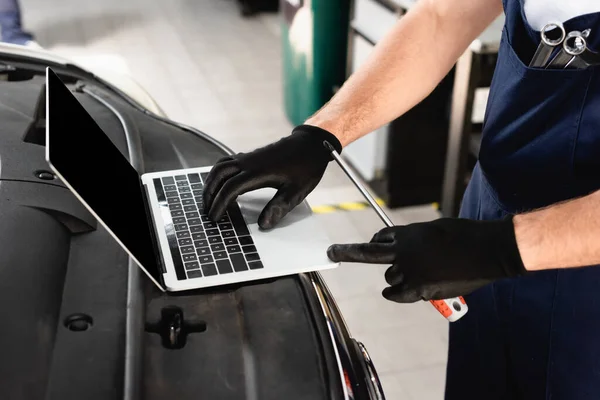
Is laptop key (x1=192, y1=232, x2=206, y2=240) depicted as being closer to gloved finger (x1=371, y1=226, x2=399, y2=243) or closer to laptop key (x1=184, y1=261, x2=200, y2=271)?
laptop key (x1=184, y1=261, x2=200, y2=271)

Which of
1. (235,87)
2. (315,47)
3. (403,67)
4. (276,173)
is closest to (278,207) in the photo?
(276,173)

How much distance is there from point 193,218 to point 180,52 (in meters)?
3.47

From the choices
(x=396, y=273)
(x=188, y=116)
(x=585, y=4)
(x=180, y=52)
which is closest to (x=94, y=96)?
(x=396, y=273)

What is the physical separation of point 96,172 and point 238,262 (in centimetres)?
25

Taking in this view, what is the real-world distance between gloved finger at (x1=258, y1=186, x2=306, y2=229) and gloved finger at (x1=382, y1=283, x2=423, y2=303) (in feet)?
0.77

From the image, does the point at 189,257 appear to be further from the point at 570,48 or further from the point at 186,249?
the point at 570,48

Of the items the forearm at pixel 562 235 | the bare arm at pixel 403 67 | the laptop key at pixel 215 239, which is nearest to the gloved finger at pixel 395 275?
the forearm at pixel 562 235

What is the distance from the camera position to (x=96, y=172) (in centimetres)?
96

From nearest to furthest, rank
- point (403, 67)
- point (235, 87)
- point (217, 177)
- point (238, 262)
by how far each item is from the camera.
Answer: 1. point (238, 262)
2. point (217, 177)
3. point (403, 67)
4. point (235, 87)

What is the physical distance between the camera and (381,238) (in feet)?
3.30

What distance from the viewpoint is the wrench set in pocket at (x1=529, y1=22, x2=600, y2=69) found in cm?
98

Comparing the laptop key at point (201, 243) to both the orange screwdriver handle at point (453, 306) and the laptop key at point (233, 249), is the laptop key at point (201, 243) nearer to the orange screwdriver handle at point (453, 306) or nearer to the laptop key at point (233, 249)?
the laptop key at point (233, 249)

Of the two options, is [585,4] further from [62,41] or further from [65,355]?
[62,41]

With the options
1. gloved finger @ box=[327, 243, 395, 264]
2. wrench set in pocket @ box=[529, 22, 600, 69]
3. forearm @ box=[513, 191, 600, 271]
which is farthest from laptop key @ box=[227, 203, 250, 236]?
wrench set in pocket @ box=[529, 22, 600, 69]
